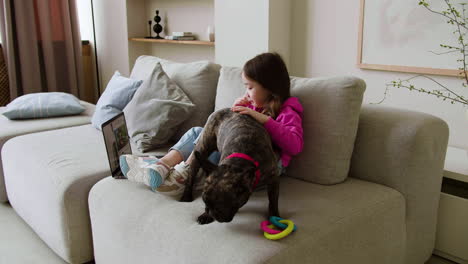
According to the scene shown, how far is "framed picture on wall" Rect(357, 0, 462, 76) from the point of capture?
225 centimetres

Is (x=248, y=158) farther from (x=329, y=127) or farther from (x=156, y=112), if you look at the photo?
(x=156, y=112)

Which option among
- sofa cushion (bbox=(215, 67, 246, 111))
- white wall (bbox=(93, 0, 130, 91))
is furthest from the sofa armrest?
white wall (bbox=(93, 0, 130, 91))

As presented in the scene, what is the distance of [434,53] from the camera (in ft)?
7.54

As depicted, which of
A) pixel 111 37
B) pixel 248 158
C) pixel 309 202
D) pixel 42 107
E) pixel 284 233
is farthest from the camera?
pixel 111 37

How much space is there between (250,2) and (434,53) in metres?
1.28

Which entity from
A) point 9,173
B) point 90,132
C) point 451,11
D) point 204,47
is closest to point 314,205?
point 451,11

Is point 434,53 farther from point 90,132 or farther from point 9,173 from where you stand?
point 9,173

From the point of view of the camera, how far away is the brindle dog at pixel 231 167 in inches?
50.2

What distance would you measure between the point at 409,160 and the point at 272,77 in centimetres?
61

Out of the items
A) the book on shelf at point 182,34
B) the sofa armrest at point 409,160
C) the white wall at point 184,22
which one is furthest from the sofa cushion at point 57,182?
the white wall at point 184,22

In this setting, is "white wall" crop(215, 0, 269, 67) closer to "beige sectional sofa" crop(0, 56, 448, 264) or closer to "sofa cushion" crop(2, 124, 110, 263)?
"beige sectional sofa" crop(0, 56, 448, 264)

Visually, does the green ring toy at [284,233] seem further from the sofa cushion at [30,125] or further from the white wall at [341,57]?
the sofa cushion at [30,125]

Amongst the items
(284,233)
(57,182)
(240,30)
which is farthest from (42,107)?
(284,233)

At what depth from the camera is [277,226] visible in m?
1.32
